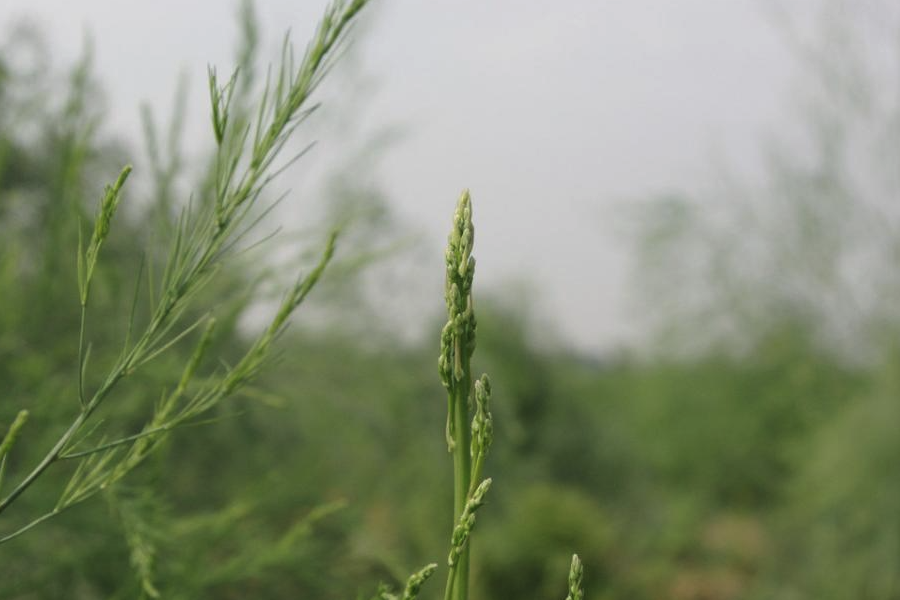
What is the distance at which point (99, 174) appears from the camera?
1991 mm

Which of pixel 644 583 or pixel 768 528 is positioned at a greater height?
pixel 768 528

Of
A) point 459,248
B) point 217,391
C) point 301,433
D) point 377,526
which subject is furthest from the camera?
point 377,526

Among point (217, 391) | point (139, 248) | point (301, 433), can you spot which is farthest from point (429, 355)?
point (217, 391)

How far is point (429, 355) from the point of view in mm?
5043

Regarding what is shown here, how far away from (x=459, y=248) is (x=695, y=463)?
1182 centimetres

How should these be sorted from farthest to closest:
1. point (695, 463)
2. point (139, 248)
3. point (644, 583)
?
point (695, 463), point (644, 583), point (139, 248)

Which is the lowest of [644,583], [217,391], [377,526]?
[217,391]

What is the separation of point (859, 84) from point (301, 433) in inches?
266

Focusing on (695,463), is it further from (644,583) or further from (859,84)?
(644,583)

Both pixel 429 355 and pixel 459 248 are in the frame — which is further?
pixel 429 355

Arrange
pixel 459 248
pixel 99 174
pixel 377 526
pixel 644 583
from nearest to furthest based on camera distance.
A: pixel 459 248 < pixel 99 174 < pixel 377 526 < pixel 644 583

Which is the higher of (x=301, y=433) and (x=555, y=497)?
(x=555, y=497)

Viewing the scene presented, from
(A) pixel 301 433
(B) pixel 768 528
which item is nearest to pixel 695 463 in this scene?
(B) pixel 768 528

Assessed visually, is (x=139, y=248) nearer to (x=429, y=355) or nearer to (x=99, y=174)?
(x=99, y=174)
